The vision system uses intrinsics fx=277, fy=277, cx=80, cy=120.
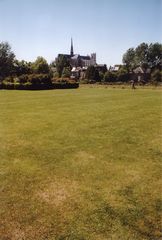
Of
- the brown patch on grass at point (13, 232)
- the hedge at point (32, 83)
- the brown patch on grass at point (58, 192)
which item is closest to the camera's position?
the brown patch on grass at point (13, 232)

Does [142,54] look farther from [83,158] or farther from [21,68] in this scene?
[83,158]

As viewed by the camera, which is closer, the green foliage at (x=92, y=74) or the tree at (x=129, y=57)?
the green foliage at (x=92, y=74)

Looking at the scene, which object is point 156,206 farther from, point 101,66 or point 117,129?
point 101,66

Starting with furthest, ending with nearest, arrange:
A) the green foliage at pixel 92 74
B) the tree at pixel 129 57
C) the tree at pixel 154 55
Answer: the tree at pixel 129 57 → the tree at pixel 154 55 → the green foliage at pixel 92 74

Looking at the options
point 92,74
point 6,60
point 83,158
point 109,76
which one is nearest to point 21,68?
point 6,60

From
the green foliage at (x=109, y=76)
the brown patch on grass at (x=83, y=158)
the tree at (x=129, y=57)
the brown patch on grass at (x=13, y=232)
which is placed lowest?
the brown patch on grass at (x=13, y=232)

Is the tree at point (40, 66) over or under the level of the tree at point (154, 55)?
under

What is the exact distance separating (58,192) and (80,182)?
828 mm

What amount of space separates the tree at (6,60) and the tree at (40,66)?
24.4 feet

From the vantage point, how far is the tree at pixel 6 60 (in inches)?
3297

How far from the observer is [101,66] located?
11825 centimetres

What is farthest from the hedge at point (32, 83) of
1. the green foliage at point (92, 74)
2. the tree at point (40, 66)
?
the green foliage at point (92, 74)

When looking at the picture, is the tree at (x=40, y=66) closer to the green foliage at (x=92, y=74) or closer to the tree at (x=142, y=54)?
the green foliage at (x=92, y=74)

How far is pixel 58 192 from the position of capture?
22.6ft
